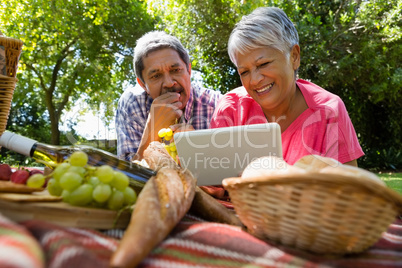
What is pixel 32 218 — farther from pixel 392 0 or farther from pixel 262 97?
pixel 392 0

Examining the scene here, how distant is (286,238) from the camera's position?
0.76m

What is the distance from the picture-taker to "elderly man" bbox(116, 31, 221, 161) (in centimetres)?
256

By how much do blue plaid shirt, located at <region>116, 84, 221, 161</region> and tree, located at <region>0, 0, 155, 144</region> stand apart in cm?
631

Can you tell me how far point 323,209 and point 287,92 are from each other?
1460 millimetres

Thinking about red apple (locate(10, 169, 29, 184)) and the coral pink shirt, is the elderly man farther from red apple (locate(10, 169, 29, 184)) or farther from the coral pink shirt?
red apple (locate(10, 169, 29, 184))

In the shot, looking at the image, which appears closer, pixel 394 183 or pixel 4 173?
pixel 4 173

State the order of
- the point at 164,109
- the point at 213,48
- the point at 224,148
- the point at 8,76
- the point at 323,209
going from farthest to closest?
the point at 213,48 → the point at 164,109 → the point at 8,76 → the point at 224,148 → the point at 323,209

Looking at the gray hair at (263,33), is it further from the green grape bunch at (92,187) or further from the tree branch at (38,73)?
the tree branch at (38,73)

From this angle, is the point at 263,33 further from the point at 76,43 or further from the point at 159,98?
the point at 76,43

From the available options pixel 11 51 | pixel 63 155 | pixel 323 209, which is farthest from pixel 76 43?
pixel 323 209

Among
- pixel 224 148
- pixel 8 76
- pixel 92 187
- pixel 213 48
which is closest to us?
pixel 92 187

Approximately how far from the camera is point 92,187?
2.92 ft

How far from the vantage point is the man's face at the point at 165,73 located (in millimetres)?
2605

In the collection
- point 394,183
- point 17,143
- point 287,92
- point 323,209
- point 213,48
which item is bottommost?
point 394,183
